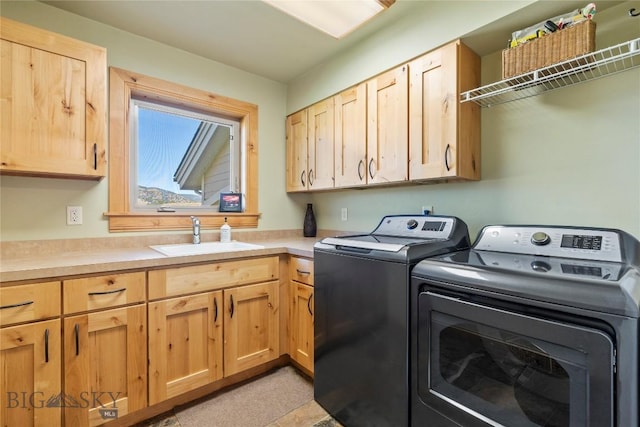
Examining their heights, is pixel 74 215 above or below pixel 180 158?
below

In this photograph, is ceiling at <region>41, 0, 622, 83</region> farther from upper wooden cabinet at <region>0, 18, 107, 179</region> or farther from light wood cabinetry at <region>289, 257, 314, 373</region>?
light wood cabinetry at <region>289, 257, 314, 373</region>

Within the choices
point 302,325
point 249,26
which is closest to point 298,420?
point 302,325

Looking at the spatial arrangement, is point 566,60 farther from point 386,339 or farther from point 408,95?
point 386,339

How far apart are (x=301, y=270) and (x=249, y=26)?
1660mm

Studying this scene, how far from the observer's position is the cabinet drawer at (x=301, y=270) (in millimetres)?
1945

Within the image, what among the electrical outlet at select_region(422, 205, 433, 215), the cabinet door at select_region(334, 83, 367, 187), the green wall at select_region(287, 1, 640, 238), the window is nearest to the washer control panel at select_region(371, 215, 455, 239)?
the electrical outlet at select_region(422, 205, 433, 215)

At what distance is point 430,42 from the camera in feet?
5.50

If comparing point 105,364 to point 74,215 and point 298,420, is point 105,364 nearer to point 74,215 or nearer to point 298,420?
point 74,215

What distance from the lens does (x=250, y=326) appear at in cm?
200

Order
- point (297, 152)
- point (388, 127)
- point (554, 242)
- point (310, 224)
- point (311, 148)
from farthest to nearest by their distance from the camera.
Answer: point (310, 224)
point (297, 152)
point (311, 148)
point (388, 127)
point (554, 242)

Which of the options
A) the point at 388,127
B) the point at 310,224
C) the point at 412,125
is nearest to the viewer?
the point at 412,125

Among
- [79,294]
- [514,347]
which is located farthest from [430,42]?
[79,294]

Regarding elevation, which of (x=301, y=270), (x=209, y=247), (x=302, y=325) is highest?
(x=209, y=247)

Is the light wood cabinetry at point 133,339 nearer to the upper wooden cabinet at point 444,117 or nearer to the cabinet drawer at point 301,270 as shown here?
the cabinet drawer at point 301,270
